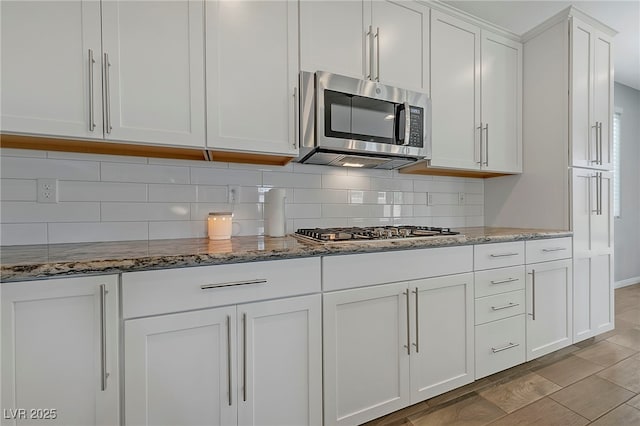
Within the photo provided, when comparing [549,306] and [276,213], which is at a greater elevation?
[276,213]

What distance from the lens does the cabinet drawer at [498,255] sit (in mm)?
1672

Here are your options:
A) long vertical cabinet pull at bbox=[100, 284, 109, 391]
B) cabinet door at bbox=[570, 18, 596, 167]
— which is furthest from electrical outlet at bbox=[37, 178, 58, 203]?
cabinet door at bbox=[570, 18, 596, 167]

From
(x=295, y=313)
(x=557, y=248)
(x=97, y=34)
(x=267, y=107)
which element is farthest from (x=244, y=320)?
(x=557, y=248)

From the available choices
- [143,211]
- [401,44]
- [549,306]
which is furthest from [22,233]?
[549,306]

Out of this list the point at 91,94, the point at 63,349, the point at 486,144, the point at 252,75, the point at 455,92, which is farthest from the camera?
the point at 486,144

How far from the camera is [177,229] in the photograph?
5.32 feet

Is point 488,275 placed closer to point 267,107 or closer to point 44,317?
point 267,107

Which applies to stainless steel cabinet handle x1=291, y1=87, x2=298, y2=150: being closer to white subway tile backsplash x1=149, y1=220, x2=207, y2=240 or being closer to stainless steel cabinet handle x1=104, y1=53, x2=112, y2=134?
white subway tile backsplash x1=149, y1=220, x2=207, y2=240

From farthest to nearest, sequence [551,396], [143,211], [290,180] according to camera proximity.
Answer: [290,180]
[551,396]
[143,211]

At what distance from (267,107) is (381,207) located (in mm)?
1124

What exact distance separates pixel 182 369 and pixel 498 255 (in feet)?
5.73

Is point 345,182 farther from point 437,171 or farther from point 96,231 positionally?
point 96,231

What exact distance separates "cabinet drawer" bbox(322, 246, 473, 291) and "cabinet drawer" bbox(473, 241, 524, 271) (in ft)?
0.22

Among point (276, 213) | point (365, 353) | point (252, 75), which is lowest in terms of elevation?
point (365, 353)
